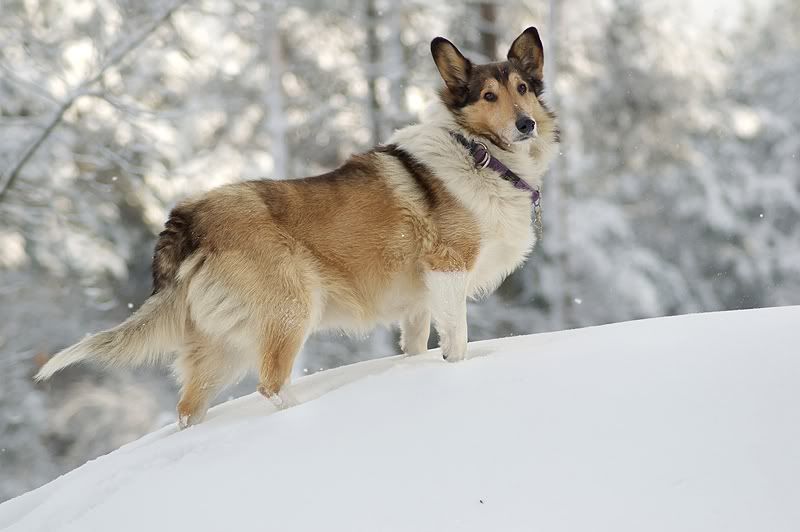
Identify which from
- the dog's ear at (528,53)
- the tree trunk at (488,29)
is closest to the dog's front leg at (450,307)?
the dog's ear at (528,53)

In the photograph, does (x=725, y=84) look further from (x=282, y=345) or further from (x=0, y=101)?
(x=282, y=345)

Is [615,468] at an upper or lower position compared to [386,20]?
lower

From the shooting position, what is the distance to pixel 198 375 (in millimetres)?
4285

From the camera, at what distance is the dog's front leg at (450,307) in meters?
4.27

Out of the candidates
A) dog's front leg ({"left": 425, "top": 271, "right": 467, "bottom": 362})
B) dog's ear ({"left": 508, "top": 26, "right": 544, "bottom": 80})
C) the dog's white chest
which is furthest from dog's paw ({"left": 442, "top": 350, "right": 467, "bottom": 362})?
dog's ear ({"left": 508, "top": 26, "right": 544, "bottom": 80})

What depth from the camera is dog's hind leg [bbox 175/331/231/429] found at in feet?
14.0

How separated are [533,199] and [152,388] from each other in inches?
395

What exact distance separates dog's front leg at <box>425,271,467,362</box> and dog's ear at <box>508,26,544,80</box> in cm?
128

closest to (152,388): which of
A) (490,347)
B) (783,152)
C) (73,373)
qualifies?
(73,373)

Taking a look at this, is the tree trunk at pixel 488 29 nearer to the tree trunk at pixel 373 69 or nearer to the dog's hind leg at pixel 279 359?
the tree trunk at pixel 373 69

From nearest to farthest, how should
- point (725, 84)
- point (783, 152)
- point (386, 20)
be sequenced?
point (386, 20), point (725, 84), point (783, 152)

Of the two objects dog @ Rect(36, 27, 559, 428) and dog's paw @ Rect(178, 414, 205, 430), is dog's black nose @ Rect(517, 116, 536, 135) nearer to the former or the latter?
dog @ Rect(36, 27, 559, 428)

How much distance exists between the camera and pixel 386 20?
10.6 metres

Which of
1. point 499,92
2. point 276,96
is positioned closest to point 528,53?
point 499,92
